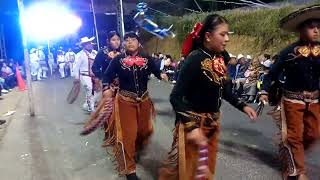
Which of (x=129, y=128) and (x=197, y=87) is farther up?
(x=197, y=87)

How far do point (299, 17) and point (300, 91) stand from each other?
0.77 meters

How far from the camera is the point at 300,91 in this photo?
197 inches

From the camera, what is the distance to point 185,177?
13.1ft

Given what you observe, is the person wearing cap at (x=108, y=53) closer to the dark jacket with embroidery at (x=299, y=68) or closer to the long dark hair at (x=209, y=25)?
the dark jacket with embroidery at (x=299, y=68)

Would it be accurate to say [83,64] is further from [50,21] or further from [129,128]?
[50,21]

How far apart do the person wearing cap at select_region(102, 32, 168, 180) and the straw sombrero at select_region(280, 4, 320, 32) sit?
170cm

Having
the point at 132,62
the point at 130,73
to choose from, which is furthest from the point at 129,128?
the point at 132,62

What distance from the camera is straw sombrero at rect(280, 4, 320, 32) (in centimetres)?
479

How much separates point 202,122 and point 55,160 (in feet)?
12.0

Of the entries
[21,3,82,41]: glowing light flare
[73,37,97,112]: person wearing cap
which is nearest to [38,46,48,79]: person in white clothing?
[21,3,82,41]: glowing light flare

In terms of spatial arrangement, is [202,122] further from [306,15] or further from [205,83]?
[306,15]

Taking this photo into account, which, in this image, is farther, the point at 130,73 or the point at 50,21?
the point at 50,21

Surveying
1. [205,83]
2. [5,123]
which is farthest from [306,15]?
[5,123]

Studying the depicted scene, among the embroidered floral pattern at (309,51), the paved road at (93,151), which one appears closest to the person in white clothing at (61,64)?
the paved road at (93,151)
